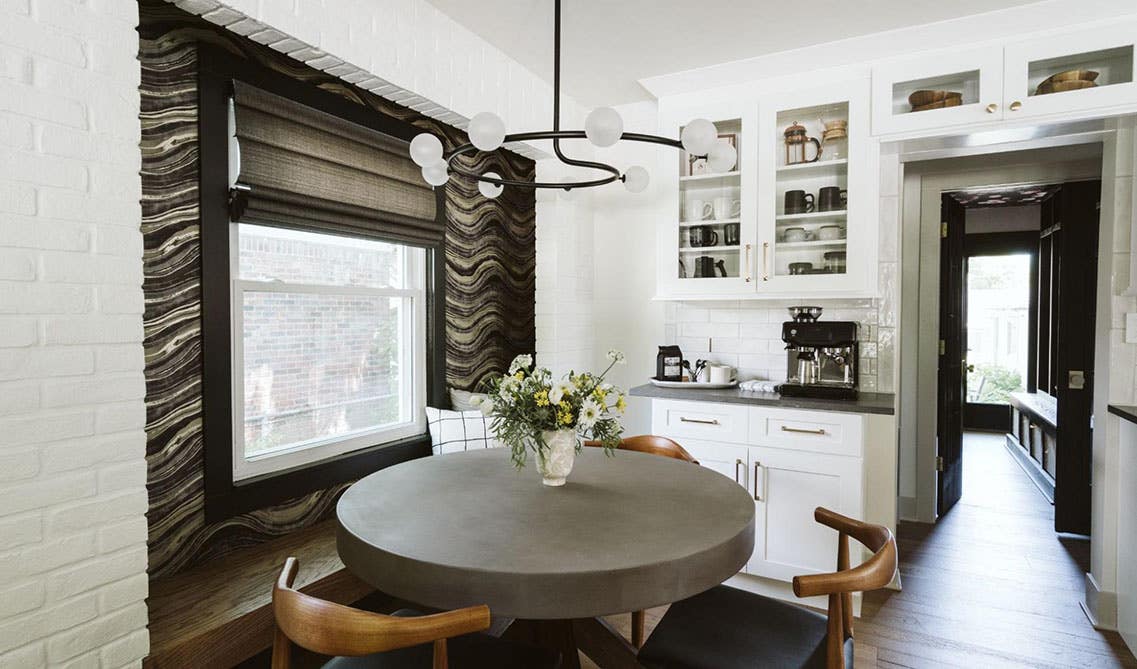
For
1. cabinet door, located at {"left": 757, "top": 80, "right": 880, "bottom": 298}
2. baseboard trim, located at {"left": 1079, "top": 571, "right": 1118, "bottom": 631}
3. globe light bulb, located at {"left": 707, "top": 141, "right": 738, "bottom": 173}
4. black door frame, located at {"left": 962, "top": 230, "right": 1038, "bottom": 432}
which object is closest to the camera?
globe light bulb, located at {"left": 707, "top": 141, "right": 738, "bottom": 173}

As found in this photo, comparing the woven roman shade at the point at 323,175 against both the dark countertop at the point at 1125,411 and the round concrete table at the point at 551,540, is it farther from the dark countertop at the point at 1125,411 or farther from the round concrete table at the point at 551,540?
the dark countertop at the point at 1125,411

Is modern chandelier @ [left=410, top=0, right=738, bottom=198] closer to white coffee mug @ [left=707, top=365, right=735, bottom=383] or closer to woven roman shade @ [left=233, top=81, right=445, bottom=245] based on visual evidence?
woven roman shade @ [left=233, top=81, right=445, bottom=245]

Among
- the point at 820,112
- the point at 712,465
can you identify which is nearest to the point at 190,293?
the point at 712,465

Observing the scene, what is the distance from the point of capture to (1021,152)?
11.9ft

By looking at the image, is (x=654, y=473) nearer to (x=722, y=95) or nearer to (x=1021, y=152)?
(x=722, y=95)

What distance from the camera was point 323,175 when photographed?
2.34 m

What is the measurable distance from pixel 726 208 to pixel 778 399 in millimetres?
1070

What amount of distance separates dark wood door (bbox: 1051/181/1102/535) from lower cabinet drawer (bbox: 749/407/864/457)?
6.56 ft

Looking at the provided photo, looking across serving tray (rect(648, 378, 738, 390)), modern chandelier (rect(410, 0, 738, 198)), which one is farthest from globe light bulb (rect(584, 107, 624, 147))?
serving tray (rect(648, 378, 738, 390))

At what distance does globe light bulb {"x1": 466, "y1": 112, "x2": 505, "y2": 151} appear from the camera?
5.38 ft

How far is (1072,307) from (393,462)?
3.97 metres

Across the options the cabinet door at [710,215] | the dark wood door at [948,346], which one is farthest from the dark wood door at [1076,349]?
the cabinet door at [710,215]

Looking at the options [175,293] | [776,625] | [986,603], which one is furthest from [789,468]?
[175,293]

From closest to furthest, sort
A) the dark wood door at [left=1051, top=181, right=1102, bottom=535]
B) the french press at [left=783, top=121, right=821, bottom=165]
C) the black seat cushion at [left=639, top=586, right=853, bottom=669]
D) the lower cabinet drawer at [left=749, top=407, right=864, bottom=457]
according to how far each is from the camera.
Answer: the black seat cushion at [left=639, top=586, right=853, bottom=669]
the lower cabinet drawer at [left=749, top=407, right=864, bottom=457]
the french press at [left=783, top=121, right=821, bottom=165]
the dark wood door at [left=1051, top=181, right=1102, bottom=535]
